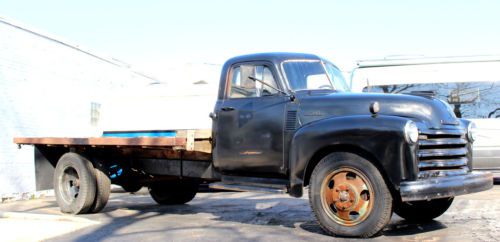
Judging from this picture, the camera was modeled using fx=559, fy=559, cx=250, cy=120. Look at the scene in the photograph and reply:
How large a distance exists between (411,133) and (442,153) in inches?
21.9

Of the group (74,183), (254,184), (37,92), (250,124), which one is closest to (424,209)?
(254,184)

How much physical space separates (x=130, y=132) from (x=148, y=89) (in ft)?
4.82

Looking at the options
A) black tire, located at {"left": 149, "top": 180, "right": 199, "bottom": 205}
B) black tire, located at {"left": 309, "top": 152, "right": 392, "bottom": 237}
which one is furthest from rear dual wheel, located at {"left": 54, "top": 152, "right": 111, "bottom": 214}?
black tire, located at {"left": 309, "top": 152, "right": 392, "bottom": 237}

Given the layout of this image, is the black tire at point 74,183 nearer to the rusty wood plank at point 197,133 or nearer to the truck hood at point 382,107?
the rusty wood plank at point 197,133

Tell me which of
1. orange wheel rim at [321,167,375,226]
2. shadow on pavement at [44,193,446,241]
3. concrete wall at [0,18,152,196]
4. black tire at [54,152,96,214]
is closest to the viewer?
orange wheel rim at [321,167,375,226]

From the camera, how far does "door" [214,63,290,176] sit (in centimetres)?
668

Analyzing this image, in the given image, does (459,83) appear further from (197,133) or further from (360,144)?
(360,144)

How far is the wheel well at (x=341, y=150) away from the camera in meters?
5.71

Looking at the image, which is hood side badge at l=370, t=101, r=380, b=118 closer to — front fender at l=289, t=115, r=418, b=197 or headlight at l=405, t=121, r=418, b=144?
front fender at l=289, t=115, r=418, b=197

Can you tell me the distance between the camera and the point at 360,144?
5715 mm

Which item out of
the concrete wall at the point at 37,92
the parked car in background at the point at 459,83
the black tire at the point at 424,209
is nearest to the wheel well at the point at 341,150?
the black tire at the point at 424,209

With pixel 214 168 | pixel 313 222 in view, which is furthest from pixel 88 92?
pixel 313 222

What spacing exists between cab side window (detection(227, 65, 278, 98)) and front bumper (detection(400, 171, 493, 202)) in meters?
2.12

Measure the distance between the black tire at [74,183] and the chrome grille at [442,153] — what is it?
524 cm
